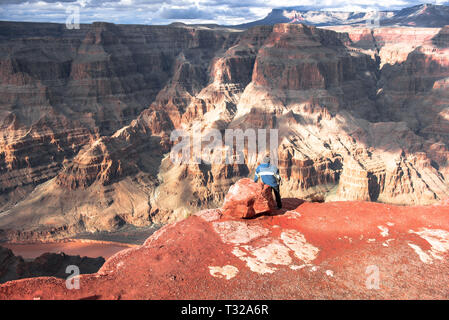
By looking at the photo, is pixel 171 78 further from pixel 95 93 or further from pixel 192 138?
pixel 192 138

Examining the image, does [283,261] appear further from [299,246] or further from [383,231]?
[383,231]

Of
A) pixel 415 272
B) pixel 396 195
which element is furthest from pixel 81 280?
pixel 396 195

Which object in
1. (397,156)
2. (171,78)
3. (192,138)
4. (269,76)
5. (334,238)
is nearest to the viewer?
(334,238)

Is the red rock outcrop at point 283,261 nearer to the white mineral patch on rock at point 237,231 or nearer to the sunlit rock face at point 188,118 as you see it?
the white mineral patch on rock at point 237,231

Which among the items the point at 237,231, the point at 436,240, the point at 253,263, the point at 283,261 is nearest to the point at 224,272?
the point at 253,263

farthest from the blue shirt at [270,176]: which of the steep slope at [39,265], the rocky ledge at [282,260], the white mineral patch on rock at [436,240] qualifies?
the steep slope at [39,265]

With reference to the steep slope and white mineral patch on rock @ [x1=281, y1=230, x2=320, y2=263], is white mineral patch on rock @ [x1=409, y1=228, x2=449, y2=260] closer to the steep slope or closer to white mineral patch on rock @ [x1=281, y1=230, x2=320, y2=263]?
white mineral patch on rock @ [x1=281, y1=230, x2=320, y2=263]
